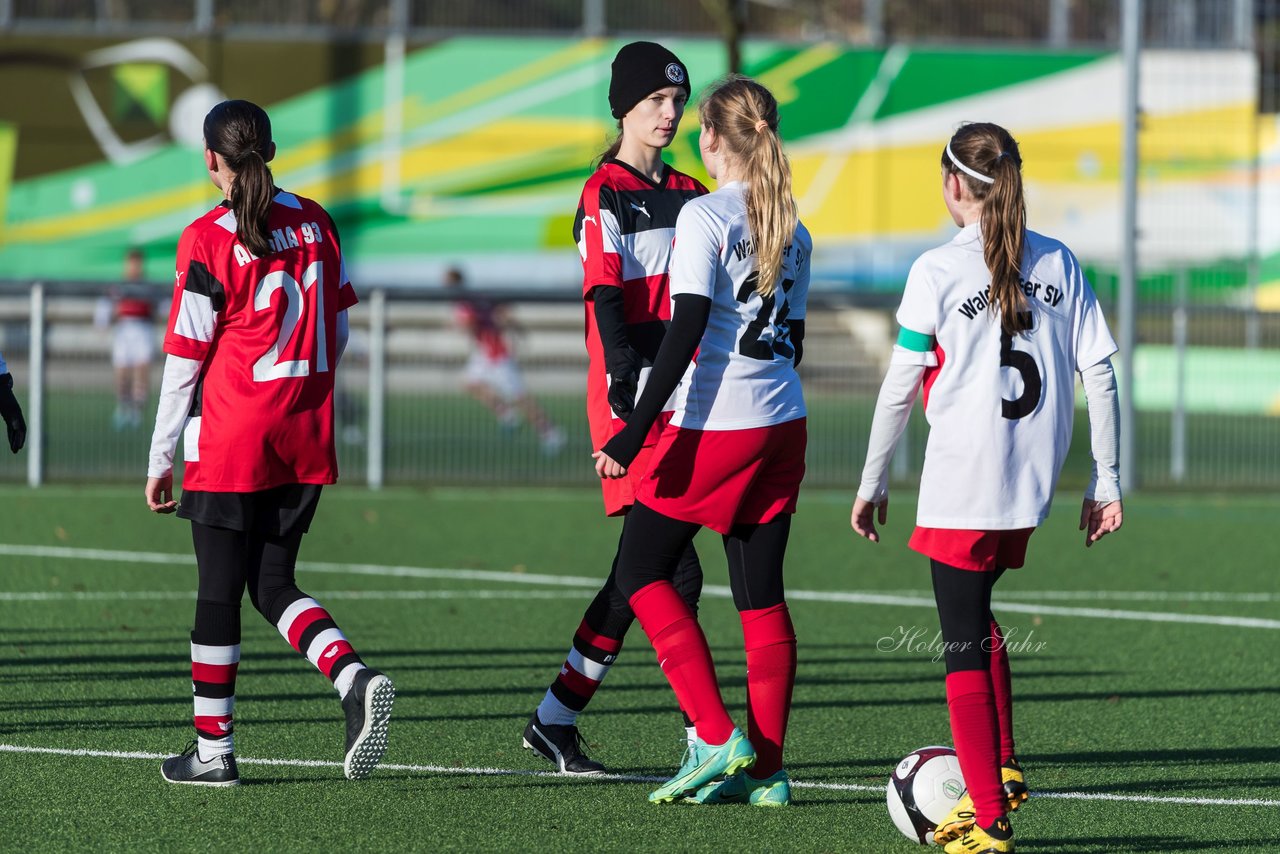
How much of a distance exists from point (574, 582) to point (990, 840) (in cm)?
546

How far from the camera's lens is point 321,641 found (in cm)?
540

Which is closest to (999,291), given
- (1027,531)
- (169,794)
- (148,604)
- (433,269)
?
(1027,531)

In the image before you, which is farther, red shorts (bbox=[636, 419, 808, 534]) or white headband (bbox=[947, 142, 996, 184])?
red shorts (bbox=[636, 419, 808, 534])

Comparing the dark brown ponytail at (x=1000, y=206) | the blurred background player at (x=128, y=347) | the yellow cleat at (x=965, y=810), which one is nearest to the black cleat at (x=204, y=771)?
the yellow cleat at (x=965, y=810)

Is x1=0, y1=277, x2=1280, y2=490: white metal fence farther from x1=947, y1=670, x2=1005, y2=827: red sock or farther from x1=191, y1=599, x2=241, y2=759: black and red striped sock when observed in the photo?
x1=947, y1=670, x2=1005, y2=827: red sock

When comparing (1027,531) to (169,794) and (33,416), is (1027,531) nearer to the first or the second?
(169,794)

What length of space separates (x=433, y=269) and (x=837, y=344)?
51.8 feet

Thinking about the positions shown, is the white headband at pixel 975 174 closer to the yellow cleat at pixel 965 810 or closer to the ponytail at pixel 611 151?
the ponytail at pixel 611 151

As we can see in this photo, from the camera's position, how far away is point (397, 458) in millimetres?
14875

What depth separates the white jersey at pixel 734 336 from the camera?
505 cm

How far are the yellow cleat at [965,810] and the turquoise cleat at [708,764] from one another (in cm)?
58

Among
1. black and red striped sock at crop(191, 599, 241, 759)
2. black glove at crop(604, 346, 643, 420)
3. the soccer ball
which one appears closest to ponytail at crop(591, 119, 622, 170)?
black glove at crop(604, 346, 643, 420)

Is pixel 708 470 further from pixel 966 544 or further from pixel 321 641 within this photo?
pixel 321 641

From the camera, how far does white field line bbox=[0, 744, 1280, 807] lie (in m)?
5.49
